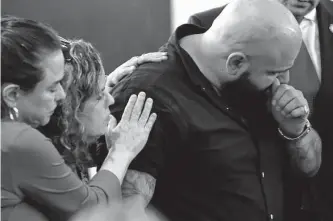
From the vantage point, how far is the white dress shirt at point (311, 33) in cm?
203

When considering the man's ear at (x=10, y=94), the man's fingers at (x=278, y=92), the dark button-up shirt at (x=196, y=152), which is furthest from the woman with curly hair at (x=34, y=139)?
the man's fingers at (x=278, y=92)

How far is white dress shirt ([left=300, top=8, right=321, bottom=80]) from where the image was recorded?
2033mm

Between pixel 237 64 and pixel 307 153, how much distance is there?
13.0 inches

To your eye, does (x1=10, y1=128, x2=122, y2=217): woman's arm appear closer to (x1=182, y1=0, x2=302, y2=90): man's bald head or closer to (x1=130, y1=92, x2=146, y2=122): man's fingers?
(x1=130, y1=92, x2=146, y2=122): man's fingers

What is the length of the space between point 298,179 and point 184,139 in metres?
0.39

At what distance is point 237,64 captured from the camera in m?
1.67

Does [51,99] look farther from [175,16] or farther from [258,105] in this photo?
[175,16]

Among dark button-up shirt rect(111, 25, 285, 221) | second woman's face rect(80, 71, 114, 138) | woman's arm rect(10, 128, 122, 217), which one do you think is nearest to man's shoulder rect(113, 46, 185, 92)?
dark button-up shirt rect(111, 25, 285, 221)

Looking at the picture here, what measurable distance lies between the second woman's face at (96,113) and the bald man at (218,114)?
87 millimetres

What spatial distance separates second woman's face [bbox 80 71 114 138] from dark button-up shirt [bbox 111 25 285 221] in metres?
0.09

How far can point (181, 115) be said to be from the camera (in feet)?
→ 5.43

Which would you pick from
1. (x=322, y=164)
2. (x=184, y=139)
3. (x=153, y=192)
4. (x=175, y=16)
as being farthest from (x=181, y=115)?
(x=175, y=16)

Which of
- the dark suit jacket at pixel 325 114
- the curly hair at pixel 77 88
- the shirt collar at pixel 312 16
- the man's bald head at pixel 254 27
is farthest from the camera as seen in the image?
the shirt collar at pixel 312 16

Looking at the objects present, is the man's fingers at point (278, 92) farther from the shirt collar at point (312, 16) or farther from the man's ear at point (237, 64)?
the shirt collar at point (312, 16)
